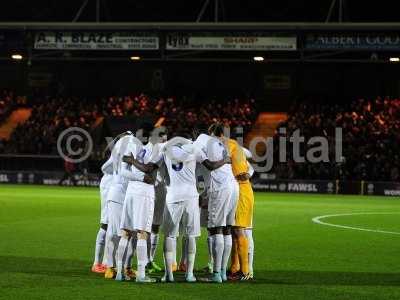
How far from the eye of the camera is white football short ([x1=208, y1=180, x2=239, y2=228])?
12117 millimetres

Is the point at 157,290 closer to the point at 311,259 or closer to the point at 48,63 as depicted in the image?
the point at 311,259

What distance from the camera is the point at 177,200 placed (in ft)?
38.8

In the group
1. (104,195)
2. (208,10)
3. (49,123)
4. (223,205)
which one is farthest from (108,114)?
(223,205)

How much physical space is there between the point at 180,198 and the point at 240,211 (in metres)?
1.16

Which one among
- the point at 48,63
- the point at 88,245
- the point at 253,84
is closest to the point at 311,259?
the point at 88,245

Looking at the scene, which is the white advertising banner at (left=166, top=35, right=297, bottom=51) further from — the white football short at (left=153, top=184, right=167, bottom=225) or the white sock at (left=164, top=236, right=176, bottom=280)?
the white sock at (left=164, top=236, right=176, bottom=280)

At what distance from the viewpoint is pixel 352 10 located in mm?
40156

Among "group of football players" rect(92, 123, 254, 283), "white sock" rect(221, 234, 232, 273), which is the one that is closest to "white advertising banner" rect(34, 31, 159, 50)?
"group of football players" rect(92, 123, 254, 283)

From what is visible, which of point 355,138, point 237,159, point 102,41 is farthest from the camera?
point 355,138

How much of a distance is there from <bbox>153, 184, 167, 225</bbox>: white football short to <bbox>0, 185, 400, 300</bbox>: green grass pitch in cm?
107

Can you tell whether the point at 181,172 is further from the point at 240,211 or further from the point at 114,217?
the point at 114,217

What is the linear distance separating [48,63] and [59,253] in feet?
120

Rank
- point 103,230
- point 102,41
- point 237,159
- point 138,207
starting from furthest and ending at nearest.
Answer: point 102,41 → point 103,230 → point 237,159 → point 138,207

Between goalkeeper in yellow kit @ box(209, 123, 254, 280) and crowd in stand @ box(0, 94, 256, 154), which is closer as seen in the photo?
goalkeeper in yellow kit @ box(209, 123, 254, 280)
